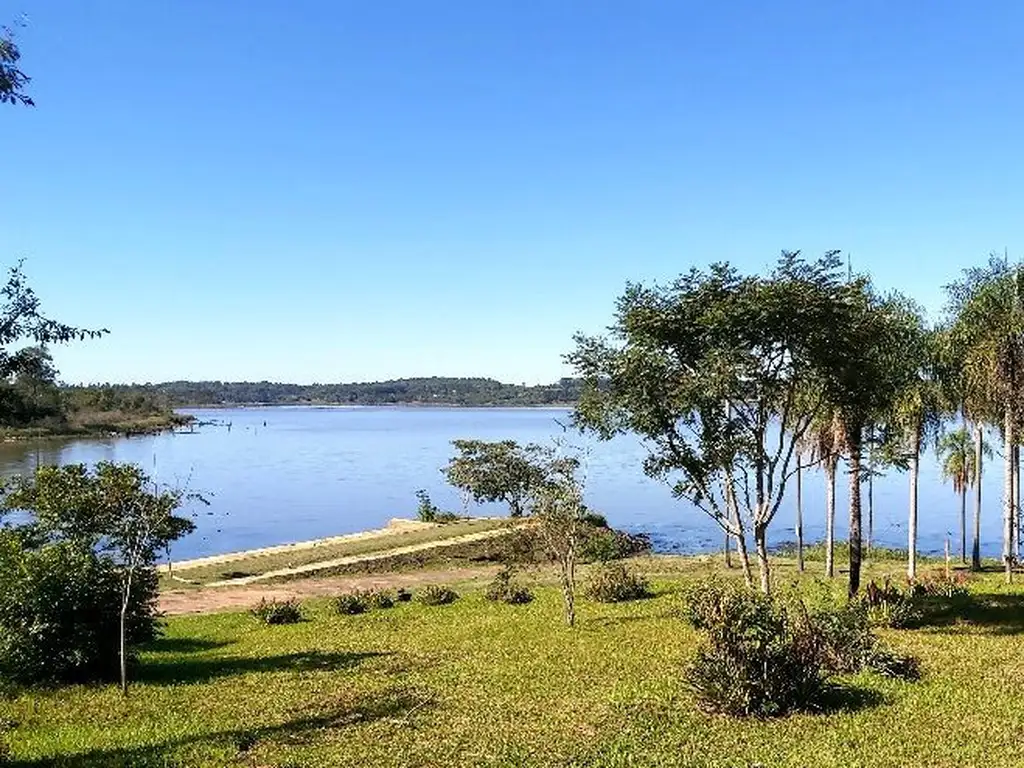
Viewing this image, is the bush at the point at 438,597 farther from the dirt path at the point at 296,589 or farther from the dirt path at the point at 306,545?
the dirt path at the point at 306,545

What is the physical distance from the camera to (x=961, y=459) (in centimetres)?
3731

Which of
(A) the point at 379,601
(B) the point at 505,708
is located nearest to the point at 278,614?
(A) the point at 379,601

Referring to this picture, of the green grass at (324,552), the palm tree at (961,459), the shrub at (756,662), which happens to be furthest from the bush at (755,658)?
the palm tree at (961,459)

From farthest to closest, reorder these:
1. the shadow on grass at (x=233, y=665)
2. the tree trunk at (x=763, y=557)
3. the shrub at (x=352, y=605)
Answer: the shrub at (x=352, y=605)
the tree trunk at (x=763, y=557)
the shadow on grass at (x=233, y=665)

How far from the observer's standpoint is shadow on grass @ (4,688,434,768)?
32.8 ft

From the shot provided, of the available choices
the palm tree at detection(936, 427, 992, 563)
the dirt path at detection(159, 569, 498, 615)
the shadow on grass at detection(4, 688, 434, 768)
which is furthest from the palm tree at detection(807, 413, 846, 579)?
the shadow on grass at detection(4, 688, 434, 768)

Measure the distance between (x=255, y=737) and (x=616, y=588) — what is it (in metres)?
13.5

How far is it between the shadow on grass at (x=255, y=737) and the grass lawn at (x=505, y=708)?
40 millimetres

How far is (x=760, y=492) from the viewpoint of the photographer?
704 inches

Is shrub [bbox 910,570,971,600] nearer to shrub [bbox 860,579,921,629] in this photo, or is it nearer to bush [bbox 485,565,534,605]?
shrub [bbox 860,579,921,629]

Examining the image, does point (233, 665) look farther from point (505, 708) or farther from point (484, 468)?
point (484, 468)

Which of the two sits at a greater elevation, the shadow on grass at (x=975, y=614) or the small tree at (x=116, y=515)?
the small tree at (x=116, y=515)

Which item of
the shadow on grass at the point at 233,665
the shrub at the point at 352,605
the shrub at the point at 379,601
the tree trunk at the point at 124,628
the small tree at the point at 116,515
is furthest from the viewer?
the shrub at the point at 379,601

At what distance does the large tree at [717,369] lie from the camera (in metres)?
16.1
